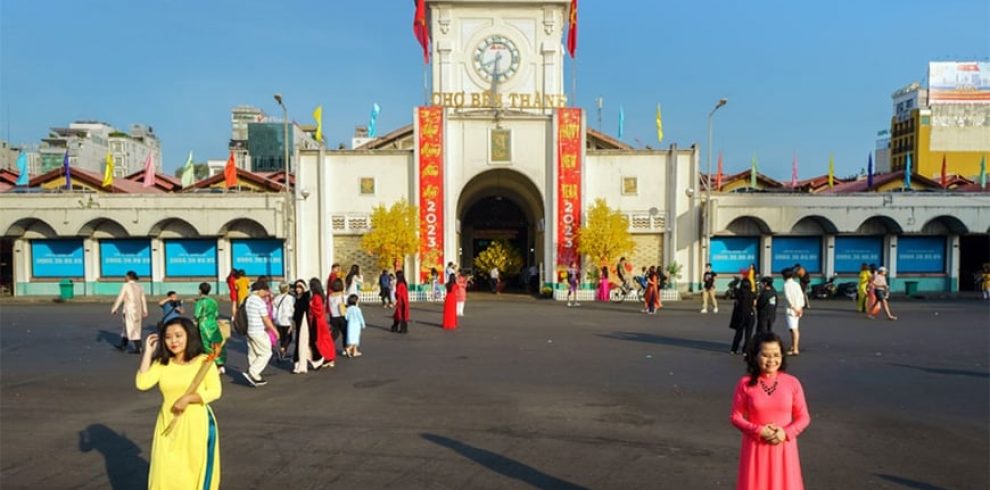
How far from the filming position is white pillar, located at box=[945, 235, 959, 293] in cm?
2897

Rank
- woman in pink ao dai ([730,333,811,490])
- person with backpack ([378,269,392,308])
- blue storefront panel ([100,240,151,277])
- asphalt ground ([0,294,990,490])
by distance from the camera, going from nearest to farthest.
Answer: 1. woman in pink ao dai ([730,333,811,490])
2. asphalt ground ([0,294,990,490])
3. person with backpack ([378,269,392,308])
4. blue storefront panel ([100,240,151,277])

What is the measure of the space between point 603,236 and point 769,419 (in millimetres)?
22541

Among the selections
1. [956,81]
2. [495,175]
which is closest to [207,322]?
[495,175]

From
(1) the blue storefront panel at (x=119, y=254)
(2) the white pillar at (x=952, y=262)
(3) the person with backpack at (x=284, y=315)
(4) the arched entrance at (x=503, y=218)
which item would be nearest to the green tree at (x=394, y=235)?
(4) the arched entrance at (x=503, y=218)

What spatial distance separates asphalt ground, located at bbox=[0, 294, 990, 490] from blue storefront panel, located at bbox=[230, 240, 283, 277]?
1472 cm

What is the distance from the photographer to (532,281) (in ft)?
98.5

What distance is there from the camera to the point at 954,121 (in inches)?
2377

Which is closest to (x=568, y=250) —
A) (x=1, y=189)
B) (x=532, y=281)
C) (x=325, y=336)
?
(x=532, y=281)

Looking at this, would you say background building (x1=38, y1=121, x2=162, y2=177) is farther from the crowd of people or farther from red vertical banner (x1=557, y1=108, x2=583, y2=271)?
the crowd of people

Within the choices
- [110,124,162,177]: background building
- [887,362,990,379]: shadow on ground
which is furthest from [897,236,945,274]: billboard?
[110,124,162,177]: background building

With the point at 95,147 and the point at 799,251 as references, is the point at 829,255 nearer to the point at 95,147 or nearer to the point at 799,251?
the point at 799,251

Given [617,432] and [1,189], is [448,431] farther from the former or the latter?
[1,189]

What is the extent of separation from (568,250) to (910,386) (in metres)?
18.6

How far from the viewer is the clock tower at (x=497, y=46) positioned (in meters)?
31.7
